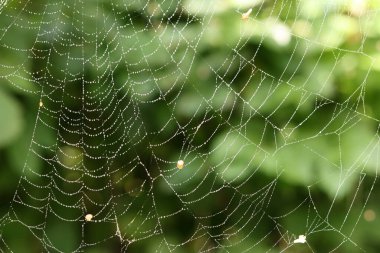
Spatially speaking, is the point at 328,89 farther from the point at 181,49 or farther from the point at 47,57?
the point at 47,57

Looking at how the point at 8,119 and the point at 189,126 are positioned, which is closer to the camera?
the point at 8,119

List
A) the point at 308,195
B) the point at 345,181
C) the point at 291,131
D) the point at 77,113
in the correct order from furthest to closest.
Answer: the point at 77,113
the point at 308,195
the point at 291,131
the point at 345,181

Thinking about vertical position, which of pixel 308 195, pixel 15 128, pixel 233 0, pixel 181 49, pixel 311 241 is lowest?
pixel 311 241

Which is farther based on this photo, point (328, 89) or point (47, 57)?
point (47, 57)

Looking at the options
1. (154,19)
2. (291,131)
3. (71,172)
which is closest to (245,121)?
(291,131)

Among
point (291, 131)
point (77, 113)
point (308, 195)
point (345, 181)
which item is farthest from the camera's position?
point (77, 113)

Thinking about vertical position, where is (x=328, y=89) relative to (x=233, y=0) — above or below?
below
